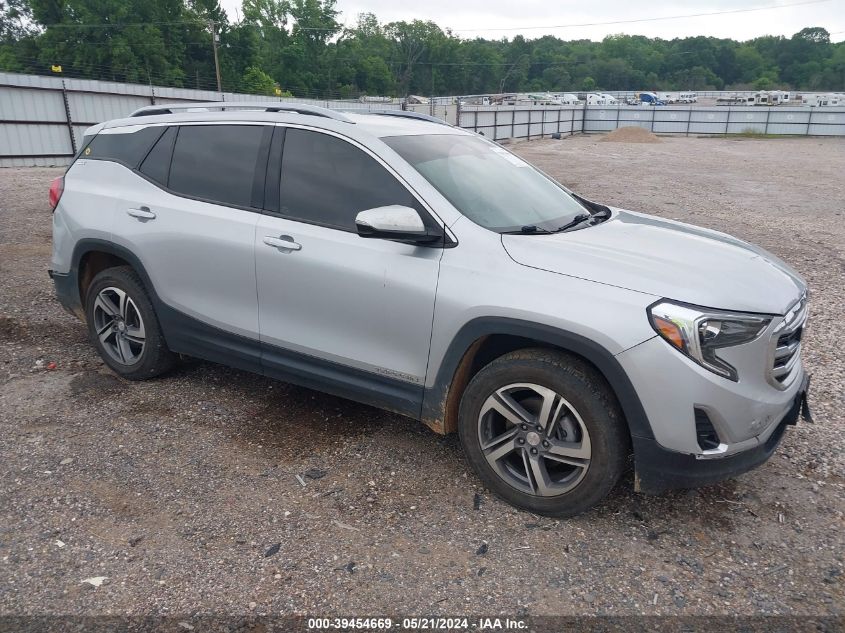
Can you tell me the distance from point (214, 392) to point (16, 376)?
1453 mm

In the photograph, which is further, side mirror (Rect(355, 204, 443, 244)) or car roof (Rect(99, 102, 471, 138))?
car roof (Rect(99, 102, 471, 138))

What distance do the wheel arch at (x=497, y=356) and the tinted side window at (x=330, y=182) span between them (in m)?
0.78

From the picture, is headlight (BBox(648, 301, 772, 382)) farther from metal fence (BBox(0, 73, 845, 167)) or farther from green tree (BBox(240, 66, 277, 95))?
green tree (BBox(240, 66, 277, 95))

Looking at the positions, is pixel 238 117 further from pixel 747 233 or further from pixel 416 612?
pixel 747 233

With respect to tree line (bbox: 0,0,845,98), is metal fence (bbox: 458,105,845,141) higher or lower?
lower

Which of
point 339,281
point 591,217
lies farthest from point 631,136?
point 339,281

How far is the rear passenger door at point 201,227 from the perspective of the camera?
150 inches

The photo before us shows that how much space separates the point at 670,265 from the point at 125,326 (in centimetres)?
347

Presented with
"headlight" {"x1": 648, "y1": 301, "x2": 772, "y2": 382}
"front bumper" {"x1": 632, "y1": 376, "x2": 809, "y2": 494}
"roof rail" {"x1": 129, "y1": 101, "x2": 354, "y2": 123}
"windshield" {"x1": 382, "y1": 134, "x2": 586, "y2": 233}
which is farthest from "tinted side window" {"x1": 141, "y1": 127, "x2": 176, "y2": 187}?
"front bumper" {"x1": 632, "y1": 376, "x2": 809, "y2": 494}

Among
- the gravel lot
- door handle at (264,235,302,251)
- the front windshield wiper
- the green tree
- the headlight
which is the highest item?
the green tree

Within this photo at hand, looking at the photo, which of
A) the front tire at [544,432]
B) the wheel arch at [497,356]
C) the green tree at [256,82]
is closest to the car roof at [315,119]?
the wheel arch at [497,356]

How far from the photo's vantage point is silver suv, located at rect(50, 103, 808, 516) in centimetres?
276

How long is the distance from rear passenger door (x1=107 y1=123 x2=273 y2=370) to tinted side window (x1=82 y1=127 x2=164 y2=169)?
0.09 metres

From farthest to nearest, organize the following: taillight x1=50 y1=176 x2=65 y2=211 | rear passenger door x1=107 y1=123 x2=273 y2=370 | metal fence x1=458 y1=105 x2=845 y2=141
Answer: metal fence x1=458 y1=105 x2=845 y2=141
taillight x1=50 y1=176 x2=65 y2=211
rear passenger door x1=107 y1=123 x2=273 y2=370
